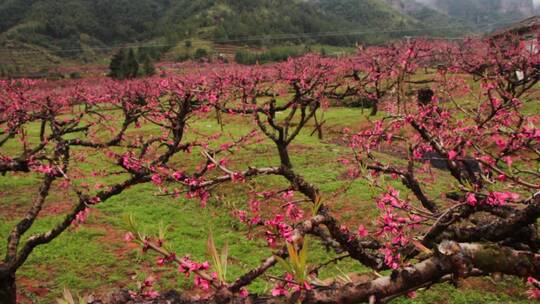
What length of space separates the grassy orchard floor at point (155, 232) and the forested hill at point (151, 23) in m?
104

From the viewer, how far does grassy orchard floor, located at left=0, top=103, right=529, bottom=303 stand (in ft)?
29.7

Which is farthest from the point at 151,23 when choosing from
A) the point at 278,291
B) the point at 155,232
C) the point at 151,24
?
the point at 278,291

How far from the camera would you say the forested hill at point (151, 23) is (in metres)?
127

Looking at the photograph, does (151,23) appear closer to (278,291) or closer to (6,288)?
(6,288)

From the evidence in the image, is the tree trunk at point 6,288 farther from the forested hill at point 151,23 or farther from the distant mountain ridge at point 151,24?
the forested hill at point 151,23

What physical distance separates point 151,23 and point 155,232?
6349 inches

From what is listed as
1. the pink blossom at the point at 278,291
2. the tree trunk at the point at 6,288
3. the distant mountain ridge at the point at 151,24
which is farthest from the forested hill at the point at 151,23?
the pink blossom at the point at 278,291

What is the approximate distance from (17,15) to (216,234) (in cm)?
17817

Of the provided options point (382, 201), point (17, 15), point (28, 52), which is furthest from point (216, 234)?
point (17, 15)

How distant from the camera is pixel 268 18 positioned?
14188cm

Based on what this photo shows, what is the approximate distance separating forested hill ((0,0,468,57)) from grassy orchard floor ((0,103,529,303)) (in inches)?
4108

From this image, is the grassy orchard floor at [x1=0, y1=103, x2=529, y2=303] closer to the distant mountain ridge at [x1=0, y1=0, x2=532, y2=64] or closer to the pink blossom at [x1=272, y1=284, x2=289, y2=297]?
the pink blossom at [x1=272, y1=284, x2=289, y2=297]

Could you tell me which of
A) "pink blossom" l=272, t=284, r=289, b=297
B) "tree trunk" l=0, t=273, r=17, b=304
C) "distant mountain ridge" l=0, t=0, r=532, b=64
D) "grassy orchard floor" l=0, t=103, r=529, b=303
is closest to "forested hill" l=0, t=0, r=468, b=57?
"distant mountain ridge" l=0, t=0, r=532, b=64

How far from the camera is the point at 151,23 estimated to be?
15712 cm
